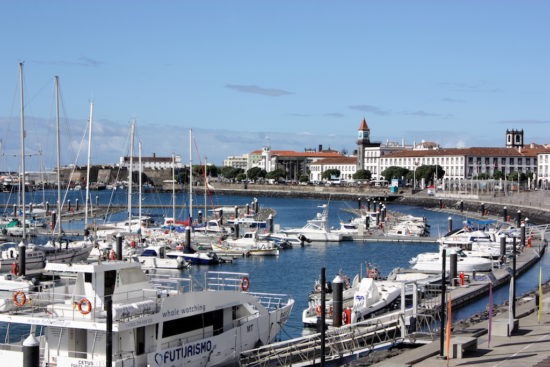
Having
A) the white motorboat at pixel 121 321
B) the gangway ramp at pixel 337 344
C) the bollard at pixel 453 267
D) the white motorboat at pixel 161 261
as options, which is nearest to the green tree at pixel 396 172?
the white motorboat at pixel 161 261

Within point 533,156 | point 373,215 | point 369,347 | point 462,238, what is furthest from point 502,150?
point 369,347

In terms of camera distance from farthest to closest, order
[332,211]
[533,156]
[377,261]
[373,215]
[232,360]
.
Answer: [533,156] < [332,211] < [373,215] < [377,261] < [232,360]

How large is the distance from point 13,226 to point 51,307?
54.9 meters

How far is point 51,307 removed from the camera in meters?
20.4

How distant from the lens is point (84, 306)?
776 inches

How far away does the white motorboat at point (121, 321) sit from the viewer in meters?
19.9

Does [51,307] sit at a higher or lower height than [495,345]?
higher

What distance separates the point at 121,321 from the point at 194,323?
287 centimetres

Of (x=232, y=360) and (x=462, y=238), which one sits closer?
(x=232, y=360)

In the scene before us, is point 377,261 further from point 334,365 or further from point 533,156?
point 533,156

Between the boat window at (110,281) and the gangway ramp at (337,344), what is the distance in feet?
15.2

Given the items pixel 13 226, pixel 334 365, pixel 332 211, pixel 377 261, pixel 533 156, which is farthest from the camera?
pixel 533 156

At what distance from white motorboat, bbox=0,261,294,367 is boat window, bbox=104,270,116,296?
25mm

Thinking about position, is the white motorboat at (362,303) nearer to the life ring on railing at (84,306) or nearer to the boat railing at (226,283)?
the boat railing at (226,283)
